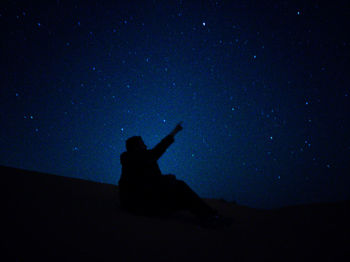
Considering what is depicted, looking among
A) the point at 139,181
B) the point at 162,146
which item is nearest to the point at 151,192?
the point at 139,181

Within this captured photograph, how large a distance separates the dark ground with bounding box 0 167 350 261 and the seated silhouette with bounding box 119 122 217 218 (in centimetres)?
15

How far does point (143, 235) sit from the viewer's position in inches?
83.0

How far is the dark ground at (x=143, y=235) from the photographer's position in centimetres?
162

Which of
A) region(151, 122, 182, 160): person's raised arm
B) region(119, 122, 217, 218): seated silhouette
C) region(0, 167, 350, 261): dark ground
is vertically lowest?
region(0, 167, 350, 261): dark ground

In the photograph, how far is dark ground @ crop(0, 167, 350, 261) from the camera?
162cm

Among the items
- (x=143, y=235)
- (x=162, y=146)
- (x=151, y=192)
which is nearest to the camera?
(x=143, y=235)

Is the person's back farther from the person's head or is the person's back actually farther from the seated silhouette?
the person's head

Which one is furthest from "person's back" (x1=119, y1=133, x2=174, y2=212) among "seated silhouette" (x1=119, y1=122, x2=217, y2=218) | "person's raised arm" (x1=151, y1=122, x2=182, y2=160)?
"person's raised arm" (x1=151, y1=122, x2=182, y2=160)

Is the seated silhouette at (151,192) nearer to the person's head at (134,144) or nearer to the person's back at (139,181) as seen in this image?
the person's back at (139,181)

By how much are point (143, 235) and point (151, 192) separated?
2.37 feet

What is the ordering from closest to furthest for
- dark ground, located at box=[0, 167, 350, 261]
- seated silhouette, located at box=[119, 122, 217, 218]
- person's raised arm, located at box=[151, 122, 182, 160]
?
1. dark ground, located at box=[0, 167, 350, 261]
2. seated silhouette, located at box=[119, 122, 217, 218]
3. person's raised arm, located at box=[151, 122, 182, 160]

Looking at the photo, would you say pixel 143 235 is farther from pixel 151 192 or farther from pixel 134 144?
pixel 134 144

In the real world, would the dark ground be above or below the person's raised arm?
below

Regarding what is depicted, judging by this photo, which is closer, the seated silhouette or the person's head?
the seated silhouette
